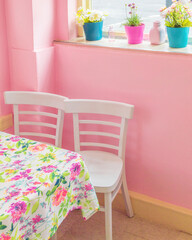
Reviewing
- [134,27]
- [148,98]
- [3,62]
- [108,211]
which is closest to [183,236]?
[108,211]

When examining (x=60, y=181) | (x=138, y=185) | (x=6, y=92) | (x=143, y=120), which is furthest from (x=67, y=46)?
(x=60, y=181)

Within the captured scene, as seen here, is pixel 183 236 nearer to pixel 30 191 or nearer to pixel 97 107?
pixel 97 107

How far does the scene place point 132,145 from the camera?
2637mm

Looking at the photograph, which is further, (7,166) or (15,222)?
(7,166)

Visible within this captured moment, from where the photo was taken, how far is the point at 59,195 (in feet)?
5.51

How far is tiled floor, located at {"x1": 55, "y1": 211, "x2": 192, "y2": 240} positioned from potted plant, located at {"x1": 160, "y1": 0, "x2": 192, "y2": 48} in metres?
1.26

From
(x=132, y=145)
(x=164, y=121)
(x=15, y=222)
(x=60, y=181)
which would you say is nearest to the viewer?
(x=15, y=222)

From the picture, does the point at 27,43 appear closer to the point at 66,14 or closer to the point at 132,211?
the point at 66,14

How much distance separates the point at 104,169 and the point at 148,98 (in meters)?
0.55

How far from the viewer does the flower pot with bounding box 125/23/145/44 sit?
2500 mm

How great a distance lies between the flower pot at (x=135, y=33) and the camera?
2.50m

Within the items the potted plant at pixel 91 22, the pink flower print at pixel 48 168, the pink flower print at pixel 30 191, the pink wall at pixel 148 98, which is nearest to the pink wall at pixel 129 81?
the pink wall at pixel 148 98

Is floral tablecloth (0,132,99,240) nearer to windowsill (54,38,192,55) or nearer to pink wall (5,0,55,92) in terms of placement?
pink wall (5,0,55,92)

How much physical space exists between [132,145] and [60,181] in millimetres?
1053
